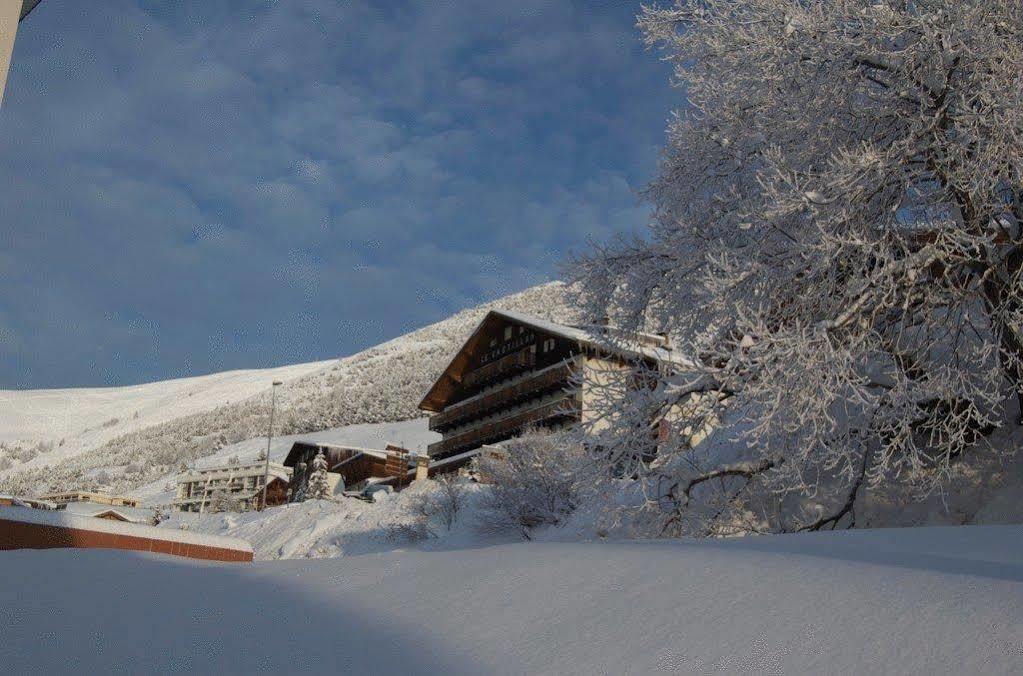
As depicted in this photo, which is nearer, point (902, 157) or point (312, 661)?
point (312, 661)

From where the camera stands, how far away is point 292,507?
36.8 m

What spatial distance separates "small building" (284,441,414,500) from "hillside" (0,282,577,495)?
26.7 metres

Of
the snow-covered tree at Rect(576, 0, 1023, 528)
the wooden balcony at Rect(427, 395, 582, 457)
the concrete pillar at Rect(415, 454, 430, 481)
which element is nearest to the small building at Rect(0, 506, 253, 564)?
the snow-covered tree at Rect(576, 0, 1023, 528)

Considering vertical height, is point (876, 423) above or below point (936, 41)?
below

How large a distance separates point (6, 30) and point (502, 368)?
3375cm

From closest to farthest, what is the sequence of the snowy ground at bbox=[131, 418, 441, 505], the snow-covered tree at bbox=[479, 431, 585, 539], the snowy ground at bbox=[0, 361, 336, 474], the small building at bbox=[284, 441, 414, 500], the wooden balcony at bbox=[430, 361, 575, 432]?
1. the snow-covered tree at bbox=[479, 431, 585, 539]
2. the wooden balcony at bbox=[430, 361, 575, 432]
3. the small building at bbox=[284, 441, 414, 500]
4. the snowy ground at bbox=[131, 418, 441, 505]
5. the snowy ground at bbox=[0, 361, 336, 474]

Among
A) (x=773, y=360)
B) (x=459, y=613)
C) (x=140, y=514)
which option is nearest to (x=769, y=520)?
(x=773, y=360)

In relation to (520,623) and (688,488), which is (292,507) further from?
(520,623)

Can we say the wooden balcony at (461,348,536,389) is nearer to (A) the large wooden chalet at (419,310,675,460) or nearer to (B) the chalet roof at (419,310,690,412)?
(A) the large wooden chalet at (419,310,675,460)

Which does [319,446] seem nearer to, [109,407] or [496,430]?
[496,430]

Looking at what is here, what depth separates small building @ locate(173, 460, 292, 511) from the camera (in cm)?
5584

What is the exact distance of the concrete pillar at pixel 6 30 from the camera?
6744 millimetres

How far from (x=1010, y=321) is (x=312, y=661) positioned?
812cm

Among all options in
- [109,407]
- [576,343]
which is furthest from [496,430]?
[109,407]
